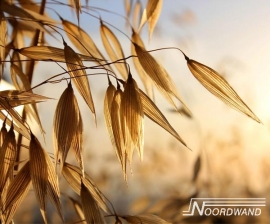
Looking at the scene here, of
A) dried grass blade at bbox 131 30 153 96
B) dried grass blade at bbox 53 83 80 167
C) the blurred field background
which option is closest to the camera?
dried grass blade at bbox 53 83 80 167

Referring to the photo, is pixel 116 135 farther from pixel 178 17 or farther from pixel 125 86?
pixel 178 17

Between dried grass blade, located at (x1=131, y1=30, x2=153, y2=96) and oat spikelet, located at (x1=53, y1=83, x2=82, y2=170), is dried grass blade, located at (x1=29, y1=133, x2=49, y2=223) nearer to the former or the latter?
oat spikelet, located at (x1=53, y1=83, x2=82, y2=170)

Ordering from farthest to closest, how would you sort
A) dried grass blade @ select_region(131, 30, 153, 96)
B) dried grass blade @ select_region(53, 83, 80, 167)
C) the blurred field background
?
1. the blurred field background
2. dried grass blade @ select_region(131, 30, 153, 96)
3. dried grass blade @ select_region(53, 83, 80, 167)

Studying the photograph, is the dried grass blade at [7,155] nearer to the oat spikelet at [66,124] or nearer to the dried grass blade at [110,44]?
the oat spikelet at [66,124]

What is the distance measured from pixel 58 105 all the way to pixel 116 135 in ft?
0.14

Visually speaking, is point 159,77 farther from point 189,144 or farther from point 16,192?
point 189,144

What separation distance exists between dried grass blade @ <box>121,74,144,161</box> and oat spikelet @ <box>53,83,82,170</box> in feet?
0.11

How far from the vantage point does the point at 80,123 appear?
0.30 meters

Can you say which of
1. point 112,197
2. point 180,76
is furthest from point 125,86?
point 112,197

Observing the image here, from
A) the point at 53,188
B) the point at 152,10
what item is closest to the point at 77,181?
the point at 53,188

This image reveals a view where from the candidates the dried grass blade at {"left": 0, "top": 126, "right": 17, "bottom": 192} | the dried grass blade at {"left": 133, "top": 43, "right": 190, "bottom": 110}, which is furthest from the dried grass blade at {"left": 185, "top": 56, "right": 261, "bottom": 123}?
the dried grass blade at {"left": 0, "top": 126, "right": 17, "bottom": 192}

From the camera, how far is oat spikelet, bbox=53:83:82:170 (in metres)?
0.28

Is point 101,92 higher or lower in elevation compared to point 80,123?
higher

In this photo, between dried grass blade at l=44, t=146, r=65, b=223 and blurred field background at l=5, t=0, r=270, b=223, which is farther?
blurred field background at l=5, t=0, r=270, b=223
